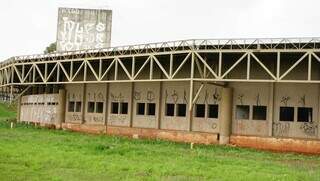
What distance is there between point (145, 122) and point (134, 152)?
13.7 m

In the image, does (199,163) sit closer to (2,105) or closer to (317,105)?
(317,105)

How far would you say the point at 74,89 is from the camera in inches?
1778

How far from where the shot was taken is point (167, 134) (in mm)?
35875

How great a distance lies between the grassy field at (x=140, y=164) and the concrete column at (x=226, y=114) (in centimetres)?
476

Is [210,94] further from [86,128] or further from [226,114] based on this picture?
[86,128]

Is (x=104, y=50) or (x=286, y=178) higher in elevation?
(x=104, y=50)

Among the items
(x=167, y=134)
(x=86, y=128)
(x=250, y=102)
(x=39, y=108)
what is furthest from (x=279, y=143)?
(x=39, y=108)

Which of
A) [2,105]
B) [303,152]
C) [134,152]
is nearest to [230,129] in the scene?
[303,152]

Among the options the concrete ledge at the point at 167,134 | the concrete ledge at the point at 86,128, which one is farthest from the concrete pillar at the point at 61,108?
the concrete ledge at the point at 167,134

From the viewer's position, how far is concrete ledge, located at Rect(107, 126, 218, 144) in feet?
111

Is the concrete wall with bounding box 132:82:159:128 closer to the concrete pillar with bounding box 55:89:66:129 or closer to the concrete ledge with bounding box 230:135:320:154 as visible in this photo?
the concrete ledge with bounding box 230:135:320:154

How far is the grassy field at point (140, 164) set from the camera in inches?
704

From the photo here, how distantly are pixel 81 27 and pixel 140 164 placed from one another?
41.2 m

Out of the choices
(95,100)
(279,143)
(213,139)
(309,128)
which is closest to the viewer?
(279,143)
